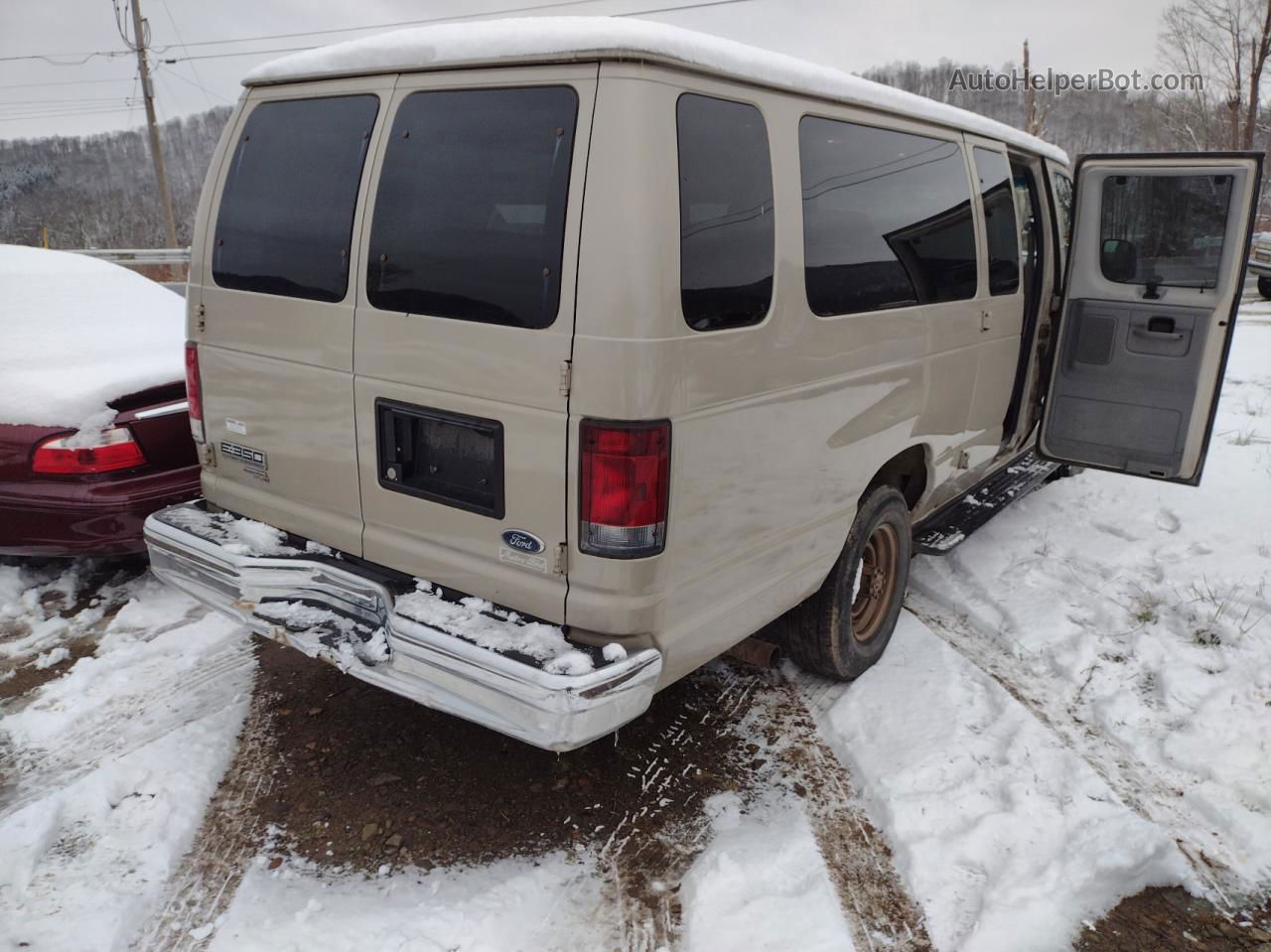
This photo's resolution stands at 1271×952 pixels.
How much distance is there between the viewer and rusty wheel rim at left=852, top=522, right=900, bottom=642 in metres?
3.95

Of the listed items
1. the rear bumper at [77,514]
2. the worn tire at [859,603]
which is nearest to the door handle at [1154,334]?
the worn tire at [859,603]

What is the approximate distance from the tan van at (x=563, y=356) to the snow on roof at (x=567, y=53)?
0.04ft

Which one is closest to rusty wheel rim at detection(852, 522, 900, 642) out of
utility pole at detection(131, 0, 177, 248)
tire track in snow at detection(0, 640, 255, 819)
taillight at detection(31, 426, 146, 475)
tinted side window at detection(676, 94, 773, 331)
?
tinted side window at detection(676, 94, 773, 331)

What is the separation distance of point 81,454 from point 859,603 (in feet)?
12.0

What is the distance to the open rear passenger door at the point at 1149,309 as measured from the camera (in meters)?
4.44

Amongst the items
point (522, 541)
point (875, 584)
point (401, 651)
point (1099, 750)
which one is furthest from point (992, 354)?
point (401, 651)

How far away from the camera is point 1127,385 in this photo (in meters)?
4.96

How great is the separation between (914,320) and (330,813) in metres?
2.87

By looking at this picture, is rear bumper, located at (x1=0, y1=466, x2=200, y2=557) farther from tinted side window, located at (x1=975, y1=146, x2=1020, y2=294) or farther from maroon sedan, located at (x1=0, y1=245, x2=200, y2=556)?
tinted side window, located at (x1=975, y1=146, x2=1020, y2=294)

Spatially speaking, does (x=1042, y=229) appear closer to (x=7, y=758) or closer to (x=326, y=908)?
(x=326, y=908)

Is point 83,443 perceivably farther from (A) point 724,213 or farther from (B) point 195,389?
(A) point 724,213

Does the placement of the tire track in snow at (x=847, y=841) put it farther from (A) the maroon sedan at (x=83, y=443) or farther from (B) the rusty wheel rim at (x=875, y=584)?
(A) the maroon sedan at (x=83, y=443)

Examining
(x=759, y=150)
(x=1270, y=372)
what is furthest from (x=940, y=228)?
(x=1270, y=372)

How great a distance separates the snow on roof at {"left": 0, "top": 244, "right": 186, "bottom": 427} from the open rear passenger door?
4868 millimetres
